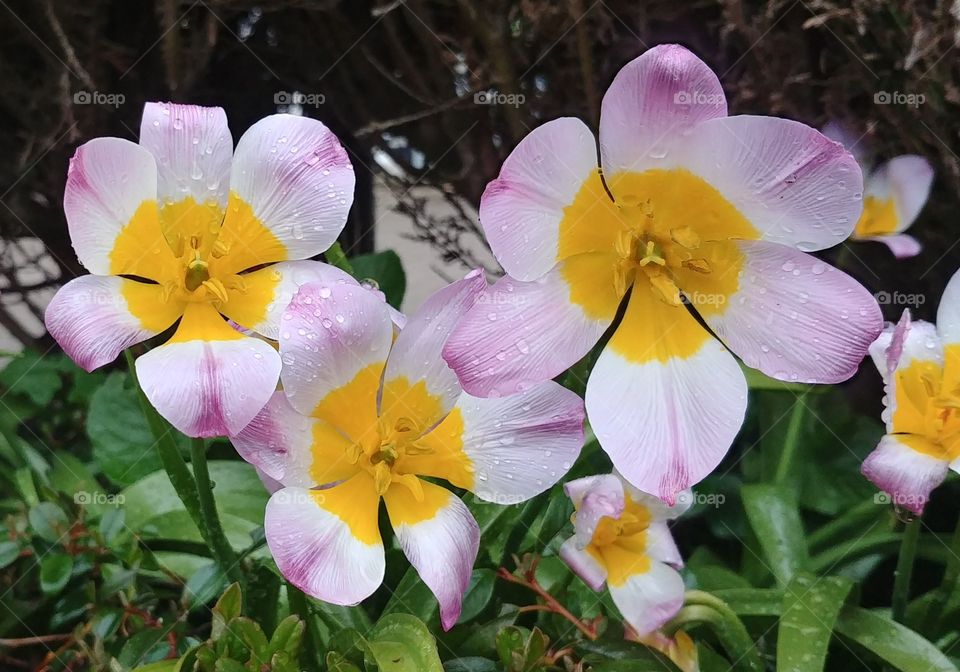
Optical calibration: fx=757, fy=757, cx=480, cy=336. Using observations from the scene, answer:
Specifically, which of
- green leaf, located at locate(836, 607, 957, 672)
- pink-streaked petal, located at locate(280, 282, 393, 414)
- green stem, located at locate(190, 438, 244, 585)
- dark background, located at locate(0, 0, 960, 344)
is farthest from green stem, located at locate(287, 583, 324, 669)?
dark background, located at locate(0, 0, 960, 344)

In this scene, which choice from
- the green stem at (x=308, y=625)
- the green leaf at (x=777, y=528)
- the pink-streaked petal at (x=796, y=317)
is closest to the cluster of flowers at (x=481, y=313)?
the pink-streaked petal at (x=796, y=317)

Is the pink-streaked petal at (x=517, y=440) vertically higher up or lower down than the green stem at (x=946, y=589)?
higher up

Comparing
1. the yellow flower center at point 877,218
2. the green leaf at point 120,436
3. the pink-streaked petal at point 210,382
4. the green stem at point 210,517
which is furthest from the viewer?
the yellow flower center at point 877,218

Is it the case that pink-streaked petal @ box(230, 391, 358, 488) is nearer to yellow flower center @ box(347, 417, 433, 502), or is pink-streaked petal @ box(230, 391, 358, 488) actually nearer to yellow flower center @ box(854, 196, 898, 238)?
yellow flower center @ box(347, 417, 433, 502)

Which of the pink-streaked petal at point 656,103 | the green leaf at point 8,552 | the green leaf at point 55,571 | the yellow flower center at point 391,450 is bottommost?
the green leaf at point 55,571

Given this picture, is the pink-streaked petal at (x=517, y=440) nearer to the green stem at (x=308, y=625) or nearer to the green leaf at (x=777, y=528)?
the green stem at (x=308, y=625)

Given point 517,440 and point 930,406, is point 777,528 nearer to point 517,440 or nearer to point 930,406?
point 930,406
